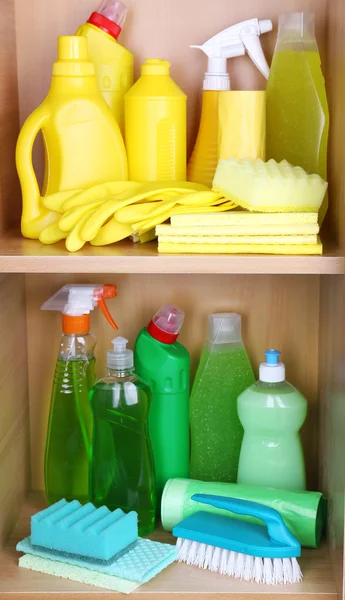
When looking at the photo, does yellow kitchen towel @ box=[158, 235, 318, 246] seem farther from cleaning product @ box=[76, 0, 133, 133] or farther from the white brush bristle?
the white brush bristle

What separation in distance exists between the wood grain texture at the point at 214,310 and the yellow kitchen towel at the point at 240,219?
9.7 inches

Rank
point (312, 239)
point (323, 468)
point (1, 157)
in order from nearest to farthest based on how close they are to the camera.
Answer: point (312, 239), point (1, 157), point (323, 468)

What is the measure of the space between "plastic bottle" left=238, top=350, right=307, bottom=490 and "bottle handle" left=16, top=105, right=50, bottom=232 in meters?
0.36

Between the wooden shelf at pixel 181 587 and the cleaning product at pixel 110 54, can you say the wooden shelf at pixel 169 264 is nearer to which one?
the cleaning product at pixel 110 54

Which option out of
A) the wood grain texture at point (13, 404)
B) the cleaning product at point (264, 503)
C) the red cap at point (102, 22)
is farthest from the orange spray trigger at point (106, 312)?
the red cap at point (102, 22)

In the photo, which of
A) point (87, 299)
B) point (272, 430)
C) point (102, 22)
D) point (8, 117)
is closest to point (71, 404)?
point (87, 299)

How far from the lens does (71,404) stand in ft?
4.00

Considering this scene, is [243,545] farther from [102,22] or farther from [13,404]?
[102,22]

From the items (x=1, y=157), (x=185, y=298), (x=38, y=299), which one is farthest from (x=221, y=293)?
(x=1, y=157)

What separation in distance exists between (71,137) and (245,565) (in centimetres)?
56

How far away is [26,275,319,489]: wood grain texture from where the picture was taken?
1.28 m

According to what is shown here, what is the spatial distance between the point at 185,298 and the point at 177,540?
0.34 metres

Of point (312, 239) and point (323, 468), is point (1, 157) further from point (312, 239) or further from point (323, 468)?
point (323, 468)

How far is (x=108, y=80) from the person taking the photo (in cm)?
116
